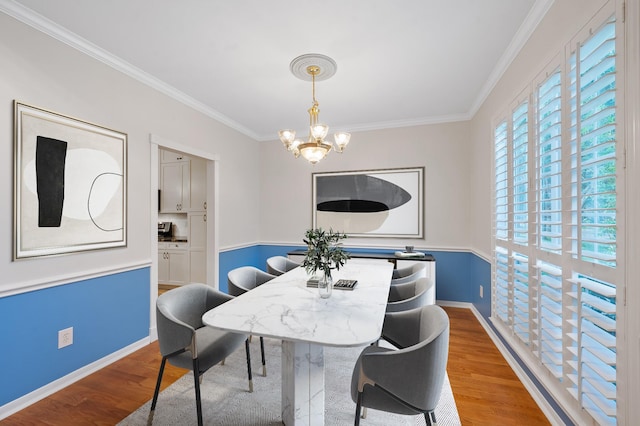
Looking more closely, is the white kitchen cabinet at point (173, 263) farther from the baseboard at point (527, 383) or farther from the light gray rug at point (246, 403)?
the baseboard at point (527, 383)

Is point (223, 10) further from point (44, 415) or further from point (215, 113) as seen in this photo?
point (44, 415)

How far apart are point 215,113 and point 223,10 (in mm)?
2006

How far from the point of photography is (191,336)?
158 centimetres

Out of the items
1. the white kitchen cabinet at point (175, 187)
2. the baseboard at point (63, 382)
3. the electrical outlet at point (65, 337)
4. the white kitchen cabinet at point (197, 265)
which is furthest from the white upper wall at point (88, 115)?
the white kitchen cabinet at point (175, 187)

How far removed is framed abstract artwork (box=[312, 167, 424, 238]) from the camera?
4234mm

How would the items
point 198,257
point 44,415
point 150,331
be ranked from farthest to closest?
1. point 198,257
2. point 150,331
3. point 44,415

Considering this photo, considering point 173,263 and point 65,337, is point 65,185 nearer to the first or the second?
point 65,337

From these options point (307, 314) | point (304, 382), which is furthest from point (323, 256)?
point (304, 382)

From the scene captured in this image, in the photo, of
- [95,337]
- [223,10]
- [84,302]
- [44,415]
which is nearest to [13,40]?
[223,10]

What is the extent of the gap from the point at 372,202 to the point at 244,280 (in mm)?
2430

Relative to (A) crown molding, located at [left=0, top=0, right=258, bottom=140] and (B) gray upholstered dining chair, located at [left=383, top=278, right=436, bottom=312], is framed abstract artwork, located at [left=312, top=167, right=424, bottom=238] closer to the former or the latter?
(B) gray upholstered dining chair, located at [left=383, top=278, right=436, bottom=312]

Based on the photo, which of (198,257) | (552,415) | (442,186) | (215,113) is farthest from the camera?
(198,257)

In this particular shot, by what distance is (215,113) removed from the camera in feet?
12.5

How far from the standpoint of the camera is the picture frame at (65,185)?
197 cm
